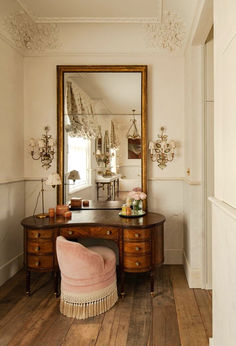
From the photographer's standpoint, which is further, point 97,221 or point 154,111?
point 154,111

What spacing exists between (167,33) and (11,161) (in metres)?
2.38

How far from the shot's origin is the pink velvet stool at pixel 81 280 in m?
2.51

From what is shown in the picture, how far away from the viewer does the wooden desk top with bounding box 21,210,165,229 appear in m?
2.94

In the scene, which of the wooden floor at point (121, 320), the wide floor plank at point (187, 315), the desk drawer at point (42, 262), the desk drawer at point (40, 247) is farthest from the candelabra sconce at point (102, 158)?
the wide floor plank at point (187, 315)

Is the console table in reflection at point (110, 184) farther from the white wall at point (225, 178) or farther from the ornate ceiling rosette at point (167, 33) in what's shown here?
the white wall at point (225, 178)

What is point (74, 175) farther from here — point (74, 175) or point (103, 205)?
point (103, 205)

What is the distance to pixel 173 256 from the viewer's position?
149 inches

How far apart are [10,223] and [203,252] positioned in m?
2.17

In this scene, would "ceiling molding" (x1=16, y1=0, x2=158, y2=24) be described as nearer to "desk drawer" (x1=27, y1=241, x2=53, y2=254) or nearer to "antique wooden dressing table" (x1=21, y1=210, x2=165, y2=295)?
"antique wooden dressing table" (x1=21, y1=210, x2=165, y2=295)

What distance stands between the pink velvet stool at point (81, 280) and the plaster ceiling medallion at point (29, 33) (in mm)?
2344

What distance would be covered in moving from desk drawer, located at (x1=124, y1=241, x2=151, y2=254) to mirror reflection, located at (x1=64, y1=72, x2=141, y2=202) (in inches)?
33.0

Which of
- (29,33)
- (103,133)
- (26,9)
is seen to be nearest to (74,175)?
(103,133)

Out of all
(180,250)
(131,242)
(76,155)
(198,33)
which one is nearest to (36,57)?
(76,155)

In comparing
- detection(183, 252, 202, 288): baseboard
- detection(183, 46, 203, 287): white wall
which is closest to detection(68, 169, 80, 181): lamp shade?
detection(183, 46, 203, 287): white wall
